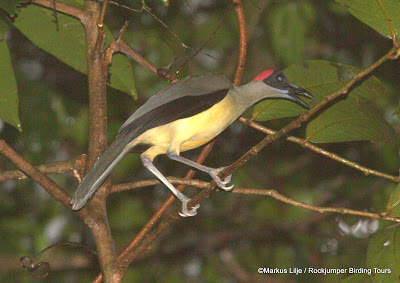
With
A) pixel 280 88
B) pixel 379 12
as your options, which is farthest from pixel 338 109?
pixel 379 12

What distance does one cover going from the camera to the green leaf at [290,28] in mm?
4570

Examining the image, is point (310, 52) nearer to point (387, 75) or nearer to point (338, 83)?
point (387, 75)

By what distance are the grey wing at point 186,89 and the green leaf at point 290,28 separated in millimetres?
1779

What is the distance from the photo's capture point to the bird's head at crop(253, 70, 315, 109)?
2.82 m

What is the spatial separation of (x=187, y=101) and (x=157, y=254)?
325 centimetres

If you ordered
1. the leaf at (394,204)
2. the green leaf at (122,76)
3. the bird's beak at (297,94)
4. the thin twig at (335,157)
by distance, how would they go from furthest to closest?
1. the green leaf at (122,76)
2. the bird's beak at (297,94)
3. the thin twig at (335,157)
4. the leaf at (394,204)

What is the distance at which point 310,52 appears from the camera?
631cm

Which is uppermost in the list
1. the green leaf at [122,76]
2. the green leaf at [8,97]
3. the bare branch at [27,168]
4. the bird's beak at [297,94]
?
the green leaf at [122,76]

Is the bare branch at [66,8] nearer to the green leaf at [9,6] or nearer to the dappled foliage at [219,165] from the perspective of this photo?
the green leaf at [9,6]

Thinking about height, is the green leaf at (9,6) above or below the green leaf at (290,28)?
below

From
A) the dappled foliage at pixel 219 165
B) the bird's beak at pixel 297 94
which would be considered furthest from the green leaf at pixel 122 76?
the dappled foliage at pixel 219 165

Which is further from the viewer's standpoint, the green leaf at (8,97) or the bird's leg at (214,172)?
the green leaf at (8,97)

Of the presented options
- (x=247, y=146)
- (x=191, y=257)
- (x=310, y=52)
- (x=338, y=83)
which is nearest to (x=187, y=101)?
(x=338, y=83)

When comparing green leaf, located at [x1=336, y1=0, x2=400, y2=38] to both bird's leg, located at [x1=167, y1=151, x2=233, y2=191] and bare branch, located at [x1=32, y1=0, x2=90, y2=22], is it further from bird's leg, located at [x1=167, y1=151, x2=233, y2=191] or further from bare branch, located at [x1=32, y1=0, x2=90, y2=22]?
bare branch, located at [x1=32, y1=0, x2=90, y2=22]
